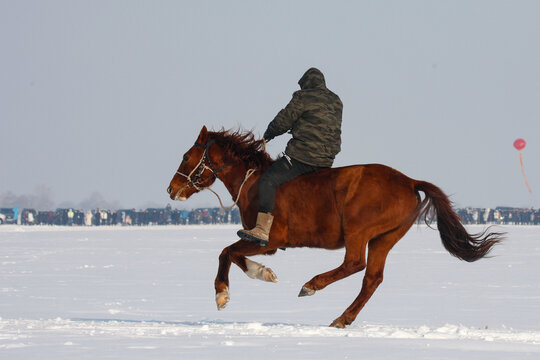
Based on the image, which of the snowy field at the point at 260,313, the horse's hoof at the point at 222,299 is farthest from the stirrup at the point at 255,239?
the snowy field at the point at 260,313

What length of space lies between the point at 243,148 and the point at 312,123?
958 millimetres

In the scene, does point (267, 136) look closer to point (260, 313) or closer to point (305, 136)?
point (305, 136)

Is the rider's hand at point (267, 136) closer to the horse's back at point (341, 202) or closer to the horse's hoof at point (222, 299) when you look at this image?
the horse's back at point (341, 202)

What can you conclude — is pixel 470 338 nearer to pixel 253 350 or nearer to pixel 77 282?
pixel 253 350

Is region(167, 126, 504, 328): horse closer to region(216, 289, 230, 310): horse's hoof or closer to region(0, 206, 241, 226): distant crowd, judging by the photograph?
region(216, 289, 230, 310): horse's hoof

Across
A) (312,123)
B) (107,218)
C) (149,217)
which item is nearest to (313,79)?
(312,123)

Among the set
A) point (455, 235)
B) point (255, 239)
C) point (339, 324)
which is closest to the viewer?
point (339, 324)

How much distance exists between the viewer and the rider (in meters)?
9.30

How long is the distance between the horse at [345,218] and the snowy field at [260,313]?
21.7 inches

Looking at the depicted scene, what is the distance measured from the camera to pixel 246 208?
31.6ft

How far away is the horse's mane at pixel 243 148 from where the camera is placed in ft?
32.3

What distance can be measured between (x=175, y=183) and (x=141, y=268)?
28.9 feet

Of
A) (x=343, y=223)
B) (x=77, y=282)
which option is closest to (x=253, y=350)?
(x=343, y=223)

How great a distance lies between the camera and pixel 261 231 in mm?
9094
